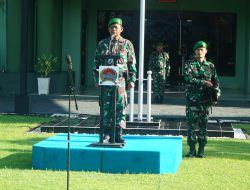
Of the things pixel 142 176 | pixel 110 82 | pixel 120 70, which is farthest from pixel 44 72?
pixel 142 176

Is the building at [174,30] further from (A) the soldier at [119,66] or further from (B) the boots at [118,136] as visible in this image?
(B) the boots at [118,136]

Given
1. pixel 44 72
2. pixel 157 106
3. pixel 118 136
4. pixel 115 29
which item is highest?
pixel 115 29

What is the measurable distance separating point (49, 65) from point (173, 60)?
646cm

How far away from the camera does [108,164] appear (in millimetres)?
10438

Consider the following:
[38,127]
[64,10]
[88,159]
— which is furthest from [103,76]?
[64,10]

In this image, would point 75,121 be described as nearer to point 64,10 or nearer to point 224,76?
point 64,10

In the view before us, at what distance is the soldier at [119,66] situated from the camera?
11039 millimetres

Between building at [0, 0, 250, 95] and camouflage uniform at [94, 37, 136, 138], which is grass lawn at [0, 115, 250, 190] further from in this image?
building at [0, 0, 250, 95]

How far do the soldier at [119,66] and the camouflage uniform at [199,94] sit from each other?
1046 mm

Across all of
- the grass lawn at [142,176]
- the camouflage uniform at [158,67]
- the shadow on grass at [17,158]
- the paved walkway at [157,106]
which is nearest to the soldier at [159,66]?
the camouflage uniform at [158,67]

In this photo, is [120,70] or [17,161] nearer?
[120,70]

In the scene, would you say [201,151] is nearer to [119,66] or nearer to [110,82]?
[119,66]

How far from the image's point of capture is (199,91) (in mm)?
11852

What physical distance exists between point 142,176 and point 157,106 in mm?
10878
